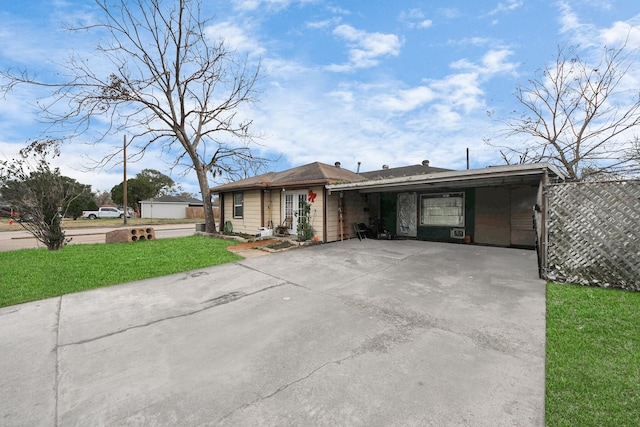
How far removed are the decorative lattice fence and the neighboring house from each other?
37618mm

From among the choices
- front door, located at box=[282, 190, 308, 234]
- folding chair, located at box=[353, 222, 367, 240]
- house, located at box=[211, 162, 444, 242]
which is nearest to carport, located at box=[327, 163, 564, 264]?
house, located at box=[211, 162, 444, 242]

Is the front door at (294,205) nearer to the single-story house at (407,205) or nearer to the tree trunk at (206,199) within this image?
the single-story house at (407,205)

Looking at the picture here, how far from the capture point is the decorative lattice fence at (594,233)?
440cm

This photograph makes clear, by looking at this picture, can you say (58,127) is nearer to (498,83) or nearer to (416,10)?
(416,10)

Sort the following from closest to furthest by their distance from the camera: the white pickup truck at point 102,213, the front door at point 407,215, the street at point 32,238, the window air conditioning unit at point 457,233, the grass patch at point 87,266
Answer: the grass patch at point 87,266, the window air conditioning unit at point 457,233, the street at point 32,238, the front door at point 407,215, the white pickup truck at point 102,213

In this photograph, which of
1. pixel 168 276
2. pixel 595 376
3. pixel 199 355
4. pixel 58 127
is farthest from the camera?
pixel 58 127

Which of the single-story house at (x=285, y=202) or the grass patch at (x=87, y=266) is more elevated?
the single-story house at (x=285, y=202)

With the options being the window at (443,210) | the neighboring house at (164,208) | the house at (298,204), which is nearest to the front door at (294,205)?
the house at (298,204)

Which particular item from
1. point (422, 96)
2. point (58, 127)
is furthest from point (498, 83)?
point (58, 127)

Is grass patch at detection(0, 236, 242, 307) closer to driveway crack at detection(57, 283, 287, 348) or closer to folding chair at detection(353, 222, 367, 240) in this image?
driveway crack at detection(57, 283, 287, 348)

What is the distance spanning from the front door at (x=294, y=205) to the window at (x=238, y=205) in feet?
9.31

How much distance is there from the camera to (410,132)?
45.7ft

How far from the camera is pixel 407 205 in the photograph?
10938mm

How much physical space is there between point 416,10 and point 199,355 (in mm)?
10277
